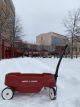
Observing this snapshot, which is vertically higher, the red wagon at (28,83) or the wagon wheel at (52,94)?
the red wagon at (28,83)

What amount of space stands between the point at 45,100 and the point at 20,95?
0.95 m

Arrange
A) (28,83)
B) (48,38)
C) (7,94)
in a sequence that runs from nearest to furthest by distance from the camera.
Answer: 1. (7,94)
2. (28,83)
3. (48,38)

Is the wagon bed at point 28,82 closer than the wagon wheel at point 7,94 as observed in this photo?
No

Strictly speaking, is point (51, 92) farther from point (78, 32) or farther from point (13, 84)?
point (78, 32)

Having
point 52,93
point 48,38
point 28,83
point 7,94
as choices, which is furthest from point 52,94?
point 48,38

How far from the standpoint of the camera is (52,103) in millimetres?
6195

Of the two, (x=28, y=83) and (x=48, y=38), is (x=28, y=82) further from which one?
(x=48, y=38)

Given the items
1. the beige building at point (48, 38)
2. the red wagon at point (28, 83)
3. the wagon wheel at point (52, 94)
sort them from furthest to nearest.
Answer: the beige building at point (48, 38) < the red wagon at point (28, 83) < the wagon wheel at point (52, 94)

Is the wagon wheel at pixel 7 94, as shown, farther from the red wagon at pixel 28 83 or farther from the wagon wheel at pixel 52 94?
the wagon wheel at pixel 52 94

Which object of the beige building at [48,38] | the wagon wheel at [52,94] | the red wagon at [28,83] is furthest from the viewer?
the beige building at [48,38]

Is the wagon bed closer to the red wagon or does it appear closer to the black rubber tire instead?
the red wagon

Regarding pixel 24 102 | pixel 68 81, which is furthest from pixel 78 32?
pixel 24 102

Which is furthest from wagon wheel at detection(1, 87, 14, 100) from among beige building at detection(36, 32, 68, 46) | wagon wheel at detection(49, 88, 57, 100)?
beige building at detection(36, 32, 68, 46)

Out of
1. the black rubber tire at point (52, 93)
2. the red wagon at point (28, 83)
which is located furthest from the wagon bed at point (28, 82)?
the black rubber tire at point (52, 93)
